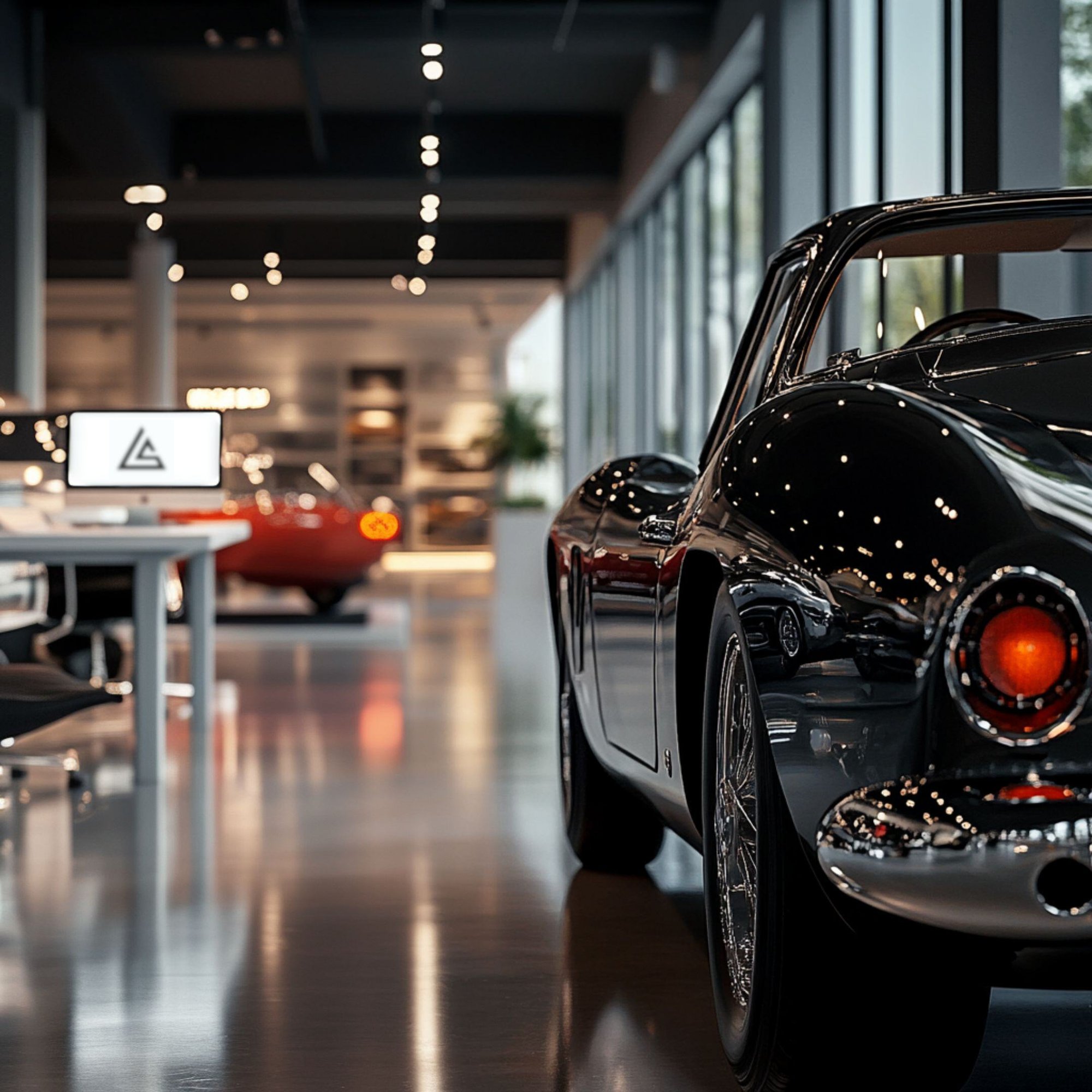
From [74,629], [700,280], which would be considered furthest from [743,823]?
[700,280]

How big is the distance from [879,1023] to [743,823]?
1.16ft

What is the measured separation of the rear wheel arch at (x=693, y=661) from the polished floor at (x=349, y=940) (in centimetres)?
41

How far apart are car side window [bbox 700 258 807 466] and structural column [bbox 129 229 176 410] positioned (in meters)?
15.1

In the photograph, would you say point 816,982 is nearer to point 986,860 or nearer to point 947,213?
point 986,860

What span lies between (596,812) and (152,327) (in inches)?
588

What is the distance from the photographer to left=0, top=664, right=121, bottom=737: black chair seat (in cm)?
433

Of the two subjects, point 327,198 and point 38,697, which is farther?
point 327,198

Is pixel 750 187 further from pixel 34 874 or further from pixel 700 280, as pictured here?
pixel 34 874

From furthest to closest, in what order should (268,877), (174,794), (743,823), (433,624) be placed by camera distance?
1. (433,624)
2. (174,794)
3. (268,877)
4. (743,823)

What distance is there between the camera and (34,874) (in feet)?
12.8

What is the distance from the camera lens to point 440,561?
85.5ft

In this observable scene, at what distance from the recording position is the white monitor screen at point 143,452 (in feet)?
22.9

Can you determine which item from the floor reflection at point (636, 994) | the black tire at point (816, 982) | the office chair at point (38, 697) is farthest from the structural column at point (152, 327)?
the black tire at point (816, 982)

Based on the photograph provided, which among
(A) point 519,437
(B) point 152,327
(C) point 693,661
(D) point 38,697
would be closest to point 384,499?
(B) point 152,327
